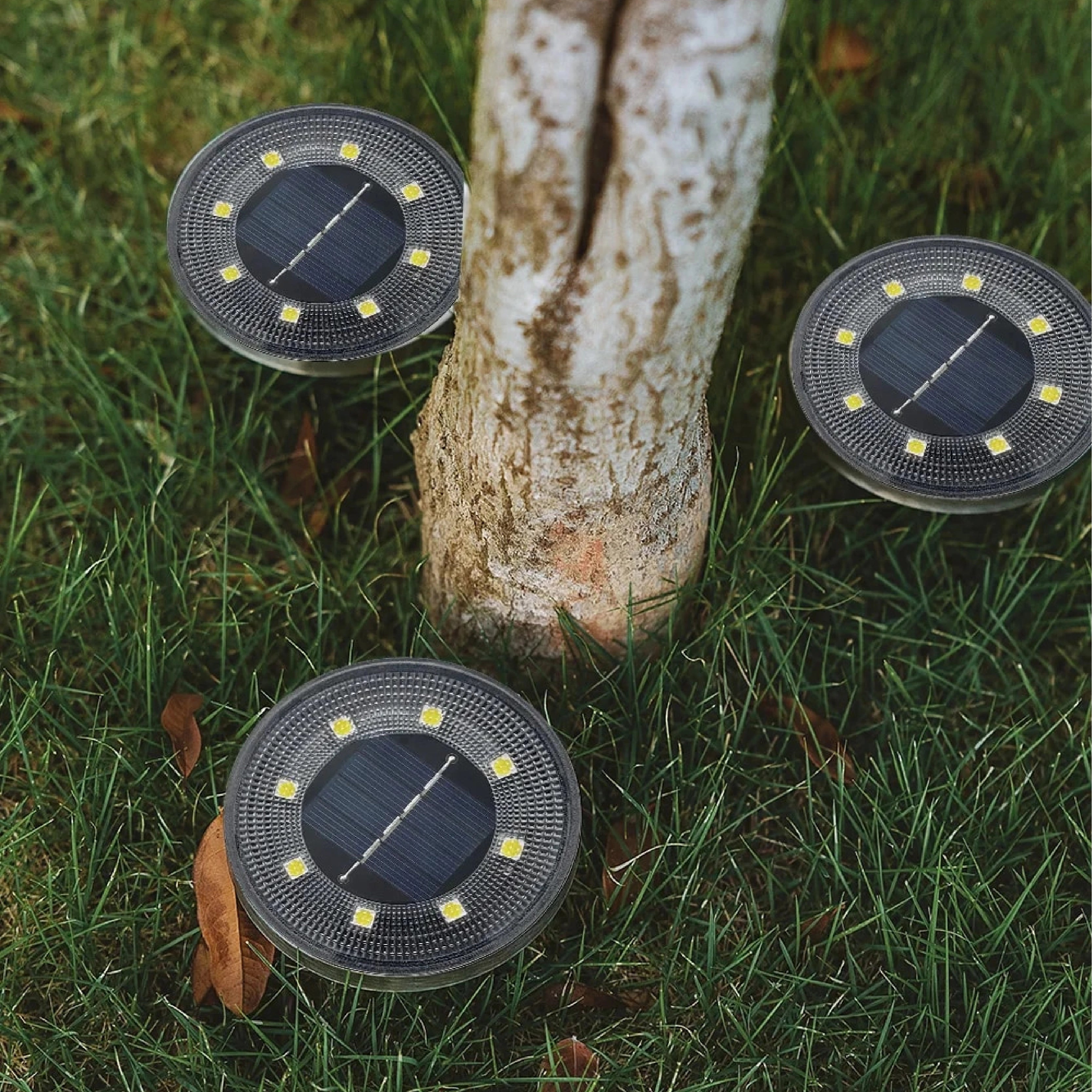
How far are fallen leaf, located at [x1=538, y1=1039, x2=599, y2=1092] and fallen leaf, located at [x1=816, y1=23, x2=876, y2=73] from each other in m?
2.19

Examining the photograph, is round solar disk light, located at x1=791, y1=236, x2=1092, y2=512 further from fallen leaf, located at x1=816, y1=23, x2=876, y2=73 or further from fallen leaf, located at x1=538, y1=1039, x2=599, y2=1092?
fallen leaf, located at x1=538, y1=1039, x2=599, y2=1092

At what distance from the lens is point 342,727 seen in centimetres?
210

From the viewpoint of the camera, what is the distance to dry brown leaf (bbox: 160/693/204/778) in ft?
7.31

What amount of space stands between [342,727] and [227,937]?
362mm

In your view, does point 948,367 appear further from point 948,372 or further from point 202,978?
point 202,978

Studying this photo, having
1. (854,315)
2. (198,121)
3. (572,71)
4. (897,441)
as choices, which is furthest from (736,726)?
(198,121)

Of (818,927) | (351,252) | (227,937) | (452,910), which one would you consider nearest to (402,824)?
(452,910)

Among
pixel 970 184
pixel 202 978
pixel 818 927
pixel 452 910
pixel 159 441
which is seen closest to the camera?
pixel 452 910

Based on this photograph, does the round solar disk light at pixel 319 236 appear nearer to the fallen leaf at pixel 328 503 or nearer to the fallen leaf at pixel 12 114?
the fallen leaf at pixel 328 503

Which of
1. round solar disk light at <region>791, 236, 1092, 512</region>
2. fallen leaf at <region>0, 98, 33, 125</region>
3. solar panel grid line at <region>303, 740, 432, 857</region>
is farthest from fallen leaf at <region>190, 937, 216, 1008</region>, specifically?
fallen leaf at <region>0, 98, 33, 125</region>

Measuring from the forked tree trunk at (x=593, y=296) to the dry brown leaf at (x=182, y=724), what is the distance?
19.8 inches

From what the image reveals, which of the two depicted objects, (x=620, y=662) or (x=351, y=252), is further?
(x=351, y=252)

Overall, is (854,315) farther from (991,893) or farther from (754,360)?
(991,893)

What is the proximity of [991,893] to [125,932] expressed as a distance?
4.56ft
